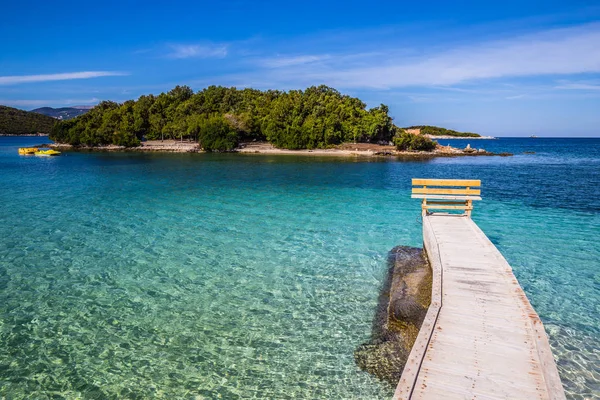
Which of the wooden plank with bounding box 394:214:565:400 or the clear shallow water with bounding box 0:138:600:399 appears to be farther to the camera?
the clear shallow water with bounding box 0:138:600:399

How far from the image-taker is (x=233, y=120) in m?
104

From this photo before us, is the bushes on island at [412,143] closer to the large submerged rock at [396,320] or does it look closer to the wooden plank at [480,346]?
the large submerged rock at [396,320]

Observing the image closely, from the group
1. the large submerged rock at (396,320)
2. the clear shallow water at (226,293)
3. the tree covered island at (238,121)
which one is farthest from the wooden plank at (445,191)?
the tree covered island at (238,121)

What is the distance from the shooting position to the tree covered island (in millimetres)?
100625

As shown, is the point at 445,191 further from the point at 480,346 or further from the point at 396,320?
the point at 480,346

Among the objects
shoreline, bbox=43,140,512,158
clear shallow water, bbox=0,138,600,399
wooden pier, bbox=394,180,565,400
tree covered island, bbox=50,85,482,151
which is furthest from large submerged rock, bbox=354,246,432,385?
tree covered island, bbox=50,85,482,151

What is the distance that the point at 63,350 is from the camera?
8.37 meters

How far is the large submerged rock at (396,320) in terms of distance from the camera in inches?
314

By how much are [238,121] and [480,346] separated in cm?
10330

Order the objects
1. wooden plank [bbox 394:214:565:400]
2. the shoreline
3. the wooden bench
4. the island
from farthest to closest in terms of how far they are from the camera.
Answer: the island, the shoreline, the wooden bench, wooden plank [bbox 394:214:565:400]

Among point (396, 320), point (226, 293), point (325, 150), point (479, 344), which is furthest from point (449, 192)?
point (325, 150)

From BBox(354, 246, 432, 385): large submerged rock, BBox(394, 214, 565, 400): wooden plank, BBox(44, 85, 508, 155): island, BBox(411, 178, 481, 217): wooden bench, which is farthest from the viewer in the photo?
BBox(44, 85, 508, 155): island

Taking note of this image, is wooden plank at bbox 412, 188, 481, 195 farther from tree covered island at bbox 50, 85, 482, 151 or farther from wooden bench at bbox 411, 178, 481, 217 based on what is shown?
tree covered island at bbox 50, 85, 482, 151

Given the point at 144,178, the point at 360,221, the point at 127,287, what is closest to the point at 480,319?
the point at 127,287
